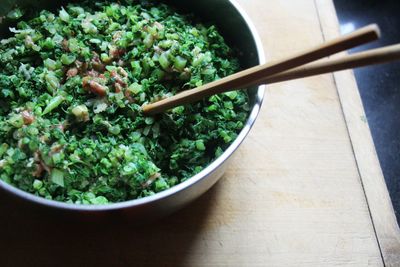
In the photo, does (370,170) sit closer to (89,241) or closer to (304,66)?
(304,66)

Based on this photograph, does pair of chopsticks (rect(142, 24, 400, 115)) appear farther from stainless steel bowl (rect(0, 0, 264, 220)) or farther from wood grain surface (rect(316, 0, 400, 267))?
wood grain surface (rect(316, 0, 400, 267))

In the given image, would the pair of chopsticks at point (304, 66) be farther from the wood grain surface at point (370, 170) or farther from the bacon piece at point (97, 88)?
the wood grain surface at point (370, 170)

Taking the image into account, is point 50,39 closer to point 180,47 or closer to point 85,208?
point 180,47

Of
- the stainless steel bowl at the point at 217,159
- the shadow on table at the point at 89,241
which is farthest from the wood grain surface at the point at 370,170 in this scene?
the shadow on table at the point at 89,241

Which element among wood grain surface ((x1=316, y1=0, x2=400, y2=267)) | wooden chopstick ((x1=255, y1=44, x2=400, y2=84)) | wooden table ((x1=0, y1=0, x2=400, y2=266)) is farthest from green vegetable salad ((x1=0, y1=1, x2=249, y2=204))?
wood grain surface ((x1=316, y1=0, x2=400, y2=267))

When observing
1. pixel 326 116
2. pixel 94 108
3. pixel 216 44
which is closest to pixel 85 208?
pixel 94 108
